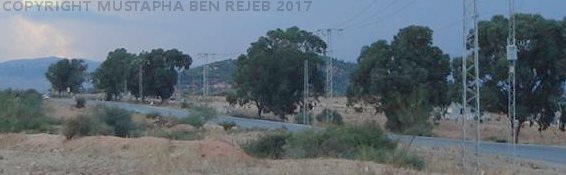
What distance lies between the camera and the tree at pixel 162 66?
445 ft

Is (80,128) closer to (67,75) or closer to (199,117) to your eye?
(199,117)

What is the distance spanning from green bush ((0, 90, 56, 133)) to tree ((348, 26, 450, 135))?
26.1 meters

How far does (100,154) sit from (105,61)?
418ft

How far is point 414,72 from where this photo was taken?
6694 cm

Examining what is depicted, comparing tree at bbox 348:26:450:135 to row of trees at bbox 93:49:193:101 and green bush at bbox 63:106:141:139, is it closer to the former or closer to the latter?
green bush at bbox 63:106:141:139

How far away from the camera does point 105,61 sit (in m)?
152

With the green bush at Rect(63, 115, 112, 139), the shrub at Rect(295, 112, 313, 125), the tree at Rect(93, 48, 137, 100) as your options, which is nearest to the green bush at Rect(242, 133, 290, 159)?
the green bush at Rect(63, 115, 112, 139)

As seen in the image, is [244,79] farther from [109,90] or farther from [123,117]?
[109,90]

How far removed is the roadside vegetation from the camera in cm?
2884

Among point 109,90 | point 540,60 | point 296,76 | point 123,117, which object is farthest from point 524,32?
point 109,90

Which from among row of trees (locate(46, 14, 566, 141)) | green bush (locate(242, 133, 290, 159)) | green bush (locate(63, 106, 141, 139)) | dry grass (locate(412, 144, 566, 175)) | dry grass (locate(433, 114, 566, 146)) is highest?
row of trees (locate(46, 14, 566, 141))

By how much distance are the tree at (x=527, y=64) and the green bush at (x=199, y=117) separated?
63.5ft

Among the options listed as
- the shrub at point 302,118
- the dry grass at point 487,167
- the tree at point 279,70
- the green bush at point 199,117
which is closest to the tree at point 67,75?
the tree at point 279,70

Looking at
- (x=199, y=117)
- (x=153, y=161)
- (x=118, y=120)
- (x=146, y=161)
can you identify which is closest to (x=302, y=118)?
(x=199, y=117)
